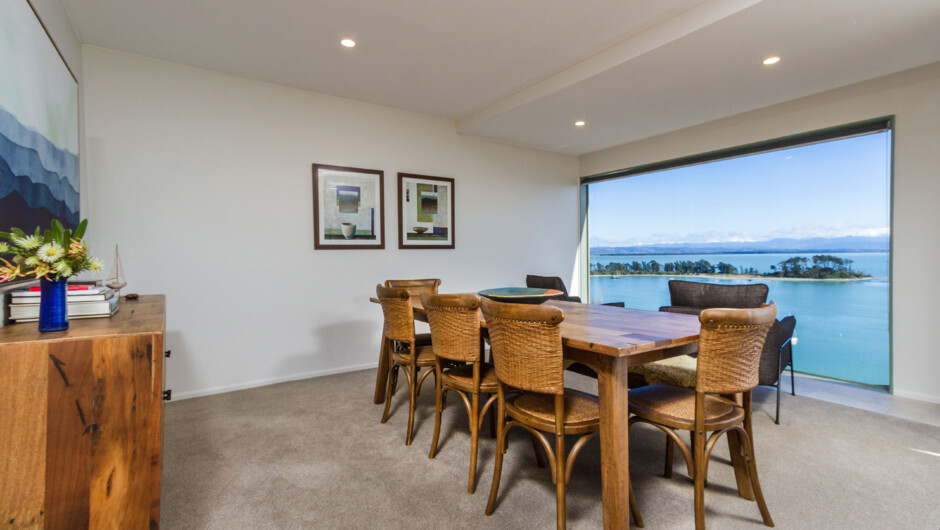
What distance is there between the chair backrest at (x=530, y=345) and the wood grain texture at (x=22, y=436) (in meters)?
1.39

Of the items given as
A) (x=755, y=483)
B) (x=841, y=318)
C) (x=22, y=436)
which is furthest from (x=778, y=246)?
(x=22, y=436)

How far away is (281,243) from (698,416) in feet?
11.5

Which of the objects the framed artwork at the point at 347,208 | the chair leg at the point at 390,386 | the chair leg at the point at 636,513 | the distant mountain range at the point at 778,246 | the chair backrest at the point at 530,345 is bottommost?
the chair leg at the point at 636,513

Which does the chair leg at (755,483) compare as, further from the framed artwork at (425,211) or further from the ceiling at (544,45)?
the framed artwork at (425,211)

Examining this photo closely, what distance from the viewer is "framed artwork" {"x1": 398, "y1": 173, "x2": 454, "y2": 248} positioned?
14.8 ft

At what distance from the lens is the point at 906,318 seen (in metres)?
3.37

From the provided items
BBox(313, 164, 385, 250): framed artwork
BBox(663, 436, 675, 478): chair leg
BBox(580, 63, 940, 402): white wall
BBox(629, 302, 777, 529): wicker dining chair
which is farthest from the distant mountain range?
BBox(313, 164, 385, 250): framed artwork

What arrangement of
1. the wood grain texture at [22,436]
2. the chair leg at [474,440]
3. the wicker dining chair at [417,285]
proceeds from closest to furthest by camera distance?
the wood grain texture at [22,436] < the chair leg at [474,440] < the wicker dining chair at [417,285]

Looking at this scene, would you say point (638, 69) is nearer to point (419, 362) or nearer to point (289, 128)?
point (419, 362)

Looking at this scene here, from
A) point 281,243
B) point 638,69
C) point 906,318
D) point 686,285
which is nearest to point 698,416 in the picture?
point 686,285

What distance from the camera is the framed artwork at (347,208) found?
4.00m

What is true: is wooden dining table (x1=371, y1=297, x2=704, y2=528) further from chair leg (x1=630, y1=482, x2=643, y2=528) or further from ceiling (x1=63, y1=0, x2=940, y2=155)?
ceiling (x1=63, y1=0, x2=940, y2=155)

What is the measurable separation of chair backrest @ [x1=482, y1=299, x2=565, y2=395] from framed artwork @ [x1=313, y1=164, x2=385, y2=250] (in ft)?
9.00

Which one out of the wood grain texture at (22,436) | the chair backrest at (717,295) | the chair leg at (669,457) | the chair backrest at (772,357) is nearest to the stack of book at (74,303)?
the wood grain texture at (22,436)
